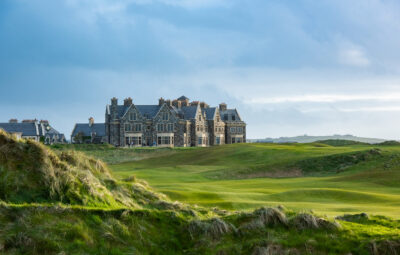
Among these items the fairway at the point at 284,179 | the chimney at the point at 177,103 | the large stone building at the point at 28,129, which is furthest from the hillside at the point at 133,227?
the large stone building at the point at 28,129

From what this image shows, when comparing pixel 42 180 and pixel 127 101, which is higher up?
pixel 127 101

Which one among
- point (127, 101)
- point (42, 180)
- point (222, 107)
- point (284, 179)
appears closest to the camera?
point (42, 180)

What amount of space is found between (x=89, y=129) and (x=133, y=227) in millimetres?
109138

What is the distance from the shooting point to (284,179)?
142 feet

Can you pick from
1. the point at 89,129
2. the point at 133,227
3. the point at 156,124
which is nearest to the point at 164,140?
the point at 156,124

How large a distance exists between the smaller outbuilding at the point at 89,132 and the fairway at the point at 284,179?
4521cm

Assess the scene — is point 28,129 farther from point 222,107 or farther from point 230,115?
point 230,115

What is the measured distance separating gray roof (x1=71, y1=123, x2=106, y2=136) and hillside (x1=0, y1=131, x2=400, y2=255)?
103 meters

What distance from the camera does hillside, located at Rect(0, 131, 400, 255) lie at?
32.0ft

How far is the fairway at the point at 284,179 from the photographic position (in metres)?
23.1

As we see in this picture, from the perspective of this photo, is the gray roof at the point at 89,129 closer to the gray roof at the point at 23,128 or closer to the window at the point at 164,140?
the gray roof at the point at 23,128

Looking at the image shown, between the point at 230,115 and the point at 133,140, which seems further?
the point at 230,115

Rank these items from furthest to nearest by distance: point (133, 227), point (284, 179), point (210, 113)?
point (210, 113), point (284, 179), point (133, 227)

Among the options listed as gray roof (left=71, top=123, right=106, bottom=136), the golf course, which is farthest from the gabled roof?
the golf course
